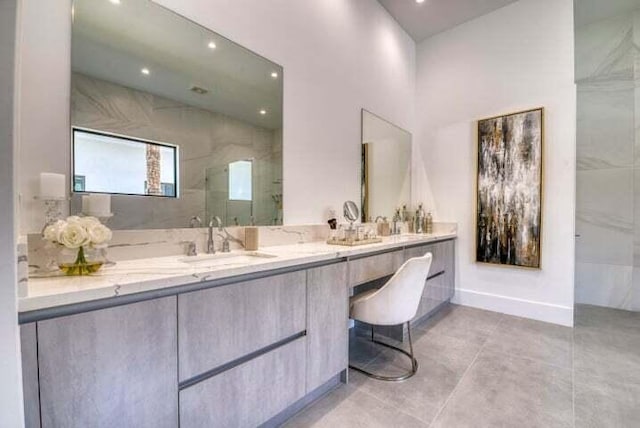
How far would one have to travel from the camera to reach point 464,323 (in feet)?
9.21

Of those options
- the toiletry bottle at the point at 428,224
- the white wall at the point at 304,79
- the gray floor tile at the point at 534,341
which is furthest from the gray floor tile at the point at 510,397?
the toiletry bottle at the point at 428,224

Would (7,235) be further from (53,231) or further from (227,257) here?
(227,257)

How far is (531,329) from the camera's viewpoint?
8.75 feet

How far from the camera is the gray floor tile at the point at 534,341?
7.07 feet

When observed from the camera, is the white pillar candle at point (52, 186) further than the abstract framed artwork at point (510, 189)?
No

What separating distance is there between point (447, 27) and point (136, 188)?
3.90m

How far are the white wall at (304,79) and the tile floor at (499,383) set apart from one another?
49.6 inches

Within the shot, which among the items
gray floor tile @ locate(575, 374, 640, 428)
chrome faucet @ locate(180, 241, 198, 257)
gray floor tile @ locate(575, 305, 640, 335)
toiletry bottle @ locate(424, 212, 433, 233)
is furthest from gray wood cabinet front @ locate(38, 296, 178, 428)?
gray floor tile @ locate(575, 305, 640, 335)

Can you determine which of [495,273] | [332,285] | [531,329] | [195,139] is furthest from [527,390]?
[195,139]

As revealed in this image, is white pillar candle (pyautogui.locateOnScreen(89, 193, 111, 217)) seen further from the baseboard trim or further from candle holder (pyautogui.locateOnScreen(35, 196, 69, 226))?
the baseboard trim

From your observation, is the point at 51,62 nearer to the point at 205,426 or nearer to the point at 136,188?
the point at 136,188

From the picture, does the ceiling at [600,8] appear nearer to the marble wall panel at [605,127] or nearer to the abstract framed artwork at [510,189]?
the marble wall panel at [605,127]

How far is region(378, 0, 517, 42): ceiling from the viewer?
10.1 feet

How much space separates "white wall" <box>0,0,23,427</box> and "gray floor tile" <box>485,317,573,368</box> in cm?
Answer: 273
